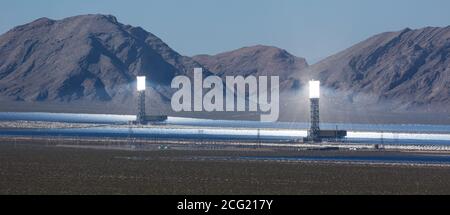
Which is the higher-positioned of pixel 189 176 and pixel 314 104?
pixel 314 104

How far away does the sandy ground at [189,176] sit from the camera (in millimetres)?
76812

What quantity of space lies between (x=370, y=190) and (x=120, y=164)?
95.7 ft

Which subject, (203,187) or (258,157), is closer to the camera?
(203,187)

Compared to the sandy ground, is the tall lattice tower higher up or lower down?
higher up

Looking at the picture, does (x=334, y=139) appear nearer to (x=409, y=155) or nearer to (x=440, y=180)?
(x=409, y=155)

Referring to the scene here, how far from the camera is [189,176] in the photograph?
87.8m

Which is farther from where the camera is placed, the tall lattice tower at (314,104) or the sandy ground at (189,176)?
the tall lattice tower at (314,104)

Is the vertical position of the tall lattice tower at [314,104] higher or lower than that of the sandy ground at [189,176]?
higher

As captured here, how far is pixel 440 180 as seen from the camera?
286ft

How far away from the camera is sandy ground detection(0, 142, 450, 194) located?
76812 millimetres

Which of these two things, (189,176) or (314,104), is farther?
(314,104)

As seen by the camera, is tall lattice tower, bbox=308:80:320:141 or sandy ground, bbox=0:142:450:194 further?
tall lattice tower, bbox=308:80:320:141
